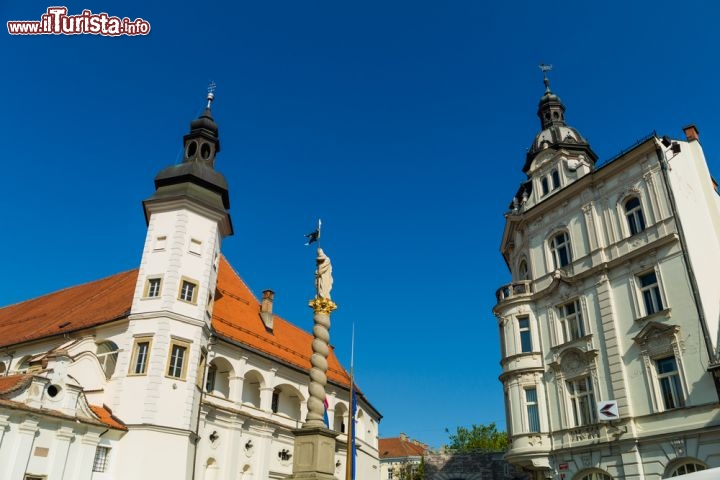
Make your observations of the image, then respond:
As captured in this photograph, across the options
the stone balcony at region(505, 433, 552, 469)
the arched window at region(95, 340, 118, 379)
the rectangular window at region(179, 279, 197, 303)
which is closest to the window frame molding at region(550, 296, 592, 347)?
the stone balcony at region(505, 433, 552, 469)

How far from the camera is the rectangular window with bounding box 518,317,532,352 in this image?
2730cm

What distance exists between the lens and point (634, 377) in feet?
73.3

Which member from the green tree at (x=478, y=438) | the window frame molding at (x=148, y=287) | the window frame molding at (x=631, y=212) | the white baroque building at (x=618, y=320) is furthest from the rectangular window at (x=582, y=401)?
the green tree at (x=478, y=438)

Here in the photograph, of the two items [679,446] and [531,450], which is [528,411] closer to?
[531,450]

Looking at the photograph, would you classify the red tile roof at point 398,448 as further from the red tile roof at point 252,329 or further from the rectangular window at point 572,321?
the rectangular window at point 572,321

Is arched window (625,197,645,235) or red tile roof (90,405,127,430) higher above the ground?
arched window (625,197,645,235)

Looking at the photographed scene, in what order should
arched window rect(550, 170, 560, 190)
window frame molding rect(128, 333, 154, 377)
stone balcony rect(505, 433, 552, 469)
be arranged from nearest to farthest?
stone balcony rect(505, 433, 552, 469) < window frame molding rect(128, 333, 154, 377) < arched window rect(550, 170, 560, 190)

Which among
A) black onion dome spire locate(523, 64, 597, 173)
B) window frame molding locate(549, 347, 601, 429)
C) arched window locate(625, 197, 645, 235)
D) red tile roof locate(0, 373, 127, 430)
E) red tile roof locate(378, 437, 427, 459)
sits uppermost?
black onion dome spire locate(523, 64, 597, 173)

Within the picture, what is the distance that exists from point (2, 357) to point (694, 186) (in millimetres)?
36353

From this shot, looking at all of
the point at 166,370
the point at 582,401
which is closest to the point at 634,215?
the point at 582,401

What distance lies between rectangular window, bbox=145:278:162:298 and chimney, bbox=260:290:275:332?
430 inches

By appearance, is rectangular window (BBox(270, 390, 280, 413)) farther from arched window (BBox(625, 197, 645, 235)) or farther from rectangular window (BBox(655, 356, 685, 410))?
arched window (BBox(625, 197, 645, 235))

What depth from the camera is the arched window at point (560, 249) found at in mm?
27391

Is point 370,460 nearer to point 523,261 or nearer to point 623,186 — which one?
point 523,261
